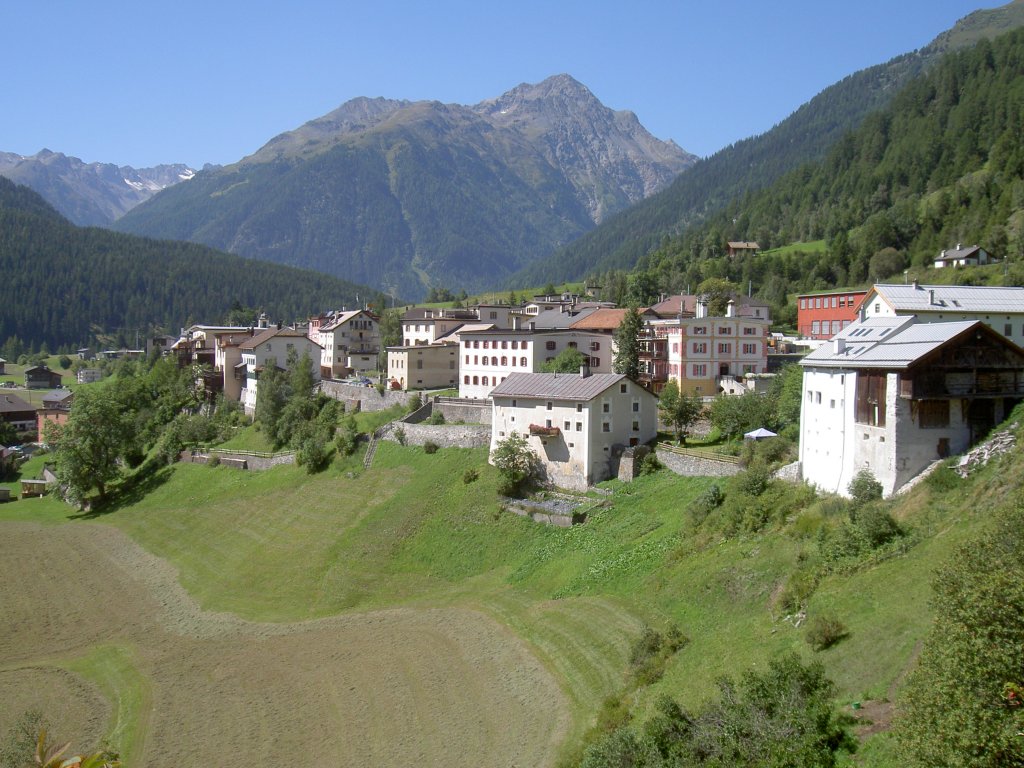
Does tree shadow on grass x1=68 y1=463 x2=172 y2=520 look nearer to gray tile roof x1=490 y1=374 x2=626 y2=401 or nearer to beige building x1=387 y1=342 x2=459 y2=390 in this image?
beige building x1=387 y1=342 x2=459 y2=390

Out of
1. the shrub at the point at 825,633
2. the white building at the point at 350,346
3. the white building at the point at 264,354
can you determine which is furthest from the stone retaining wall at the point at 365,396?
the shrub at the point at 825,633

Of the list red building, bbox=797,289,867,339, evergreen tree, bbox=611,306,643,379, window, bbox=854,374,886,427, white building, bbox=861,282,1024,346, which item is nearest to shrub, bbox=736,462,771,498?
window, bbox=854,374,886,427

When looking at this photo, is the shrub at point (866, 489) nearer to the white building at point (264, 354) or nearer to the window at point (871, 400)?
the window at point (871, 400)

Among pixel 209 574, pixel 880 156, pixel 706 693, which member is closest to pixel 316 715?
pixel 706 693

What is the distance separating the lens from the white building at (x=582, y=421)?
51312 mm

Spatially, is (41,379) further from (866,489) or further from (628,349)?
(866,489)

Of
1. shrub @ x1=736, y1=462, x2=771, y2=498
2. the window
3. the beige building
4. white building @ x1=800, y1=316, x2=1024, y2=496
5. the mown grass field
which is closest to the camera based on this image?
the mown grass field

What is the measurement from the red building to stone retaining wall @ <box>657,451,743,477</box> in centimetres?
3904

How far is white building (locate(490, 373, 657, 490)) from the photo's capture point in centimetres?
5131

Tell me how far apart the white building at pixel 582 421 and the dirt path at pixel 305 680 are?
1493 centimetres

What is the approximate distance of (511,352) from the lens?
244 ft

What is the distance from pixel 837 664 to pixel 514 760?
10.7 m

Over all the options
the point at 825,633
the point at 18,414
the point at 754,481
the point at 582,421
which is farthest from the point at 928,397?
the point at 18,414

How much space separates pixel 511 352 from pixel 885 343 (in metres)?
42.5
